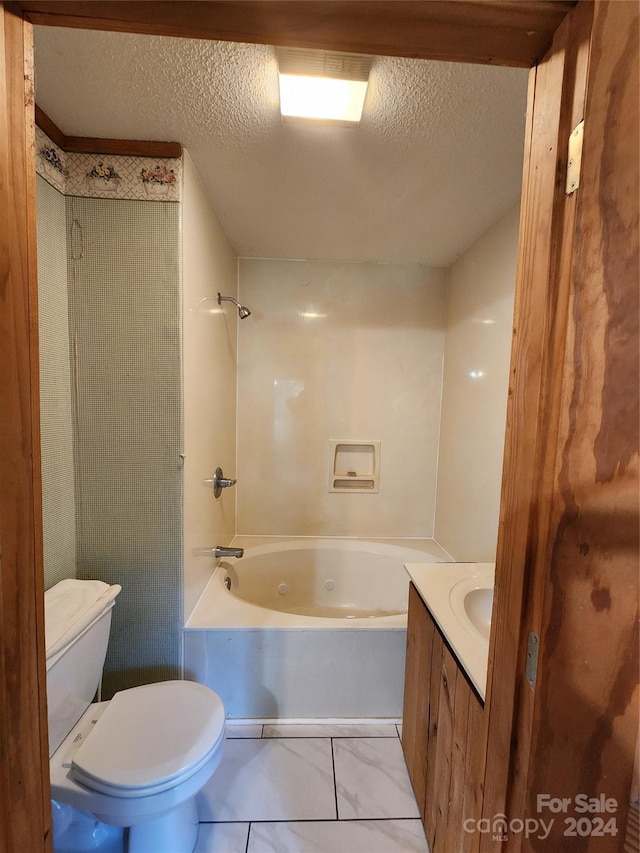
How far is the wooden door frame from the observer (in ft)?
1.60

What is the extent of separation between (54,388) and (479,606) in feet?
5.69

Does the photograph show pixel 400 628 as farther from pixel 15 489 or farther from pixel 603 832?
pixel 15 489

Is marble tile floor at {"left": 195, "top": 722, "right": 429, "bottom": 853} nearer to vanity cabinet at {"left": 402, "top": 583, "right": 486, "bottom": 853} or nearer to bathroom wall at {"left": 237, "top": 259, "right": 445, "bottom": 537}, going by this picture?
vanity cabinet at {"left": 402, "top": 583, "right": 486, "bottom": 853}

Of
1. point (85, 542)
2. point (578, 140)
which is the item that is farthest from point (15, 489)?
point (85, 542)

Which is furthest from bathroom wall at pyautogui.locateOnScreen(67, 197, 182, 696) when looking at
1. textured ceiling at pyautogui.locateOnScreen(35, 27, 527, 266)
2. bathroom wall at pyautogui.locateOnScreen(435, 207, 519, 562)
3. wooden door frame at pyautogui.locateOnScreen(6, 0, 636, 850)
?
bathroom wall at pyautogui.locateOnScreen(435, 207, 519, 562)

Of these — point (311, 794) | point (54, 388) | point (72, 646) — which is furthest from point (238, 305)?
point (311, 794)

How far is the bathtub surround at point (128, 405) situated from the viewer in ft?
4.30

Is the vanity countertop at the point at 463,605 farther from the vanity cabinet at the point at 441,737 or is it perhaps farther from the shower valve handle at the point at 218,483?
the shower valve handle at the point at 218,483

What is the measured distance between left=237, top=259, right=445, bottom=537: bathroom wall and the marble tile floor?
3.82ft

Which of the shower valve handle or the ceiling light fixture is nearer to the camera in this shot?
the ceiling light fixture

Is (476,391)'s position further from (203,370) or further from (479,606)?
(203,370)

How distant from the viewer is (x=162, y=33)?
0.52 metres

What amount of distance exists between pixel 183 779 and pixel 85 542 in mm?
903

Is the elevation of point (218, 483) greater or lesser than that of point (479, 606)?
greater
